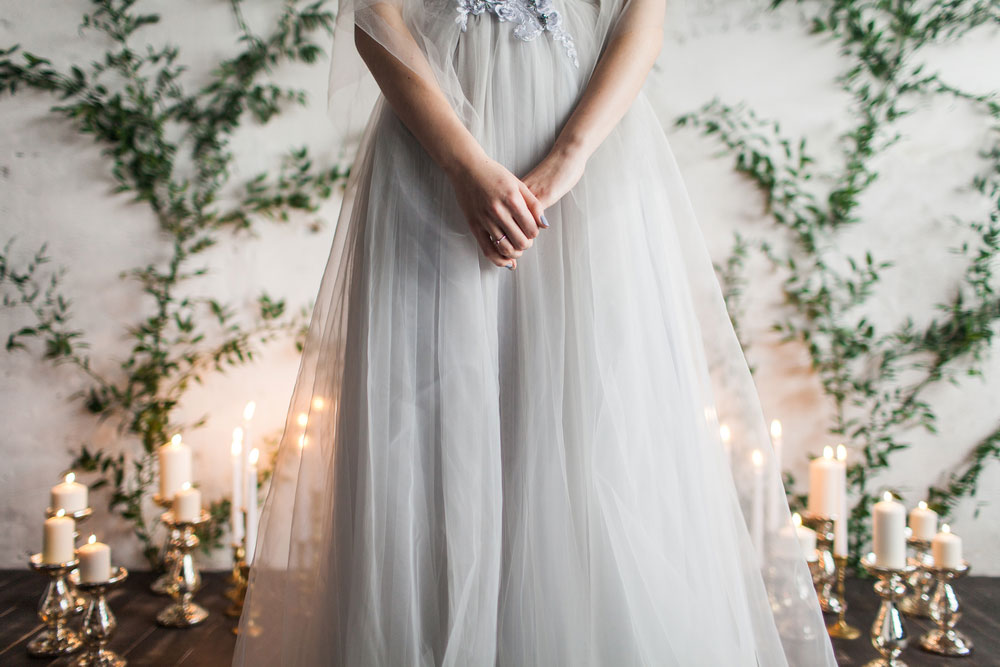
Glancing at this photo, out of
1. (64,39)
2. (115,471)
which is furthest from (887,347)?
(64,39)

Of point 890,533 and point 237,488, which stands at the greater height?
point 237,488

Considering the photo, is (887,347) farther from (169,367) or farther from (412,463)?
(169,367)

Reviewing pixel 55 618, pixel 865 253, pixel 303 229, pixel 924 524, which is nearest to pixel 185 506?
pixel 55 618

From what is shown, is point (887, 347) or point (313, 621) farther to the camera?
point (887, 347)

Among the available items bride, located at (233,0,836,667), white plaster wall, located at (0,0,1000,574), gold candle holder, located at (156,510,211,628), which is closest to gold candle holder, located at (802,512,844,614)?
white plaster wall, located at (0,0,1000,574)

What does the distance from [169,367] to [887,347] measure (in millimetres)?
2153

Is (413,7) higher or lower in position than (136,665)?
higher

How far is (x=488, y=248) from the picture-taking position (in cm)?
91

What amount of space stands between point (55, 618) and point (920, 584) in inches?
81.6

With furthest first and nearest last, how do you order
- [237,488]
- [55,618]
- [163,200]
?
[163,200]
[237,488]
[55,618]

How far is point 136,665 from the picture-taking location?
1538 mm

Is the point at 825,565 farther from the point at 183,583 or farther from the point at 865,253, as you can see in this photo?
the point at 183,583

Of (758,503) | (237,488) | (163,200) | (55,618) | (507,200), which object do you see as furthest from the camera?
(163,200)

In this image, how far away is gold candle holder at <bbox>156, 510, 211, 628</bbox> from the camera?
1.74 meters
